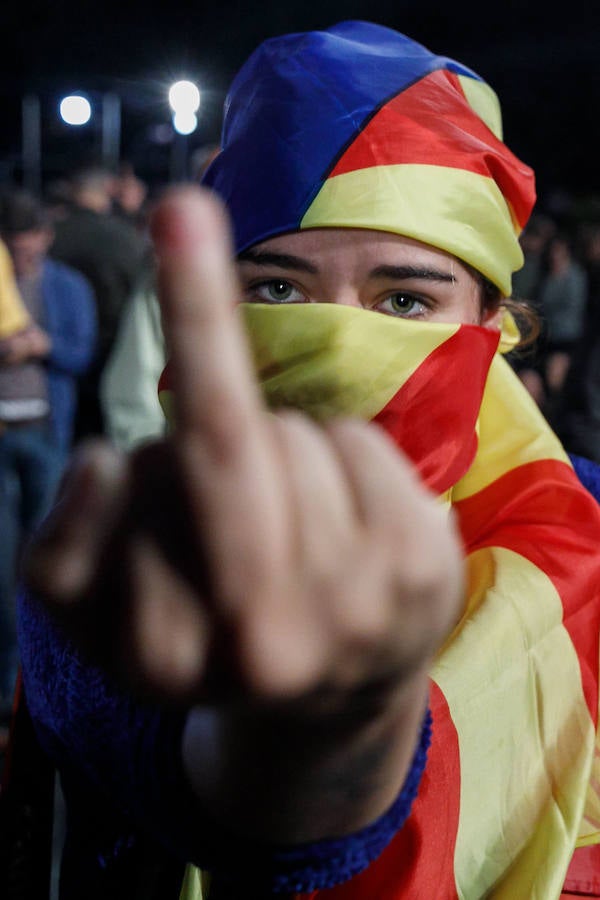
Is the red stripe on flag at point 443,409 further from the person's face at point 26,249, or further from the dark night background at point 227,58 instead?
the dark night background at point 227,58

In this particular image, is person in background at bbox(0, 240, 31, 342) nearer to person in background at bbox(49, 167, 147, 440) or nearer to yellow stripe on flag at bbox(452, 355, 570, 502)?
person in background at bbox(49, 167, 147, 440)

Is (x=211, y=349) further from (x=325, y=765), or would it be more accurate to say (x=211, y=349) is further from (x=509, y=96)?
(x=509, y=96)

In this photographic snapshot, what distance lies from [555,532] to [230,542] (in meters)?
0.74

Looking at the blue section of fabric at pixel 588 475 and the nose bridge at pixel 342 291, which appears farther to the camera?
the blue section of fabric at pixel 588 475

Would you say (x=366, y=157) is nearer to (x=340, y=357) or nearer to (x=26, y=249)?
(x=340, y=357)

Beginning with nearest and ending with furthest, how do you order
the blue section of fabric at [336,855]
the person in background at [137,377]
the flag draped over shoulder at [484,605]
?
the blue section of fabric at [336,855]
the flag draped over shoulder at [484,605]
the person in background at [137,377]

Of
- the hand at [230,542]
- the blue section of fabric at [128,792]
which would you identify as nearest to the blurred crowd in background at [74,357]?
the blue section of fabric at [128,792]

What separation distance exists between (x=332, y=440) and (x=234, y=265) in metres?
0.71

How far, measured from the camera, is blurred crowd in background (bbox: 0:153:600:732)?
309cm

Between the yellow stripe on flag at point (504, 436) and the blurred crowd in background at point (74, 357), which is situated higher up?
the yellow stripe on flag at point (504, 436)

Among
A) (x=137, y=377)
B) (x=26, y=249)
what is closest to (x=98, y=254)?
(x=26, y=249)

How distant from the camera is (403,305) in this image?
110 cm

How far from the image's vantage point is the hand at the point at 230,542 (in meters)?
0.43

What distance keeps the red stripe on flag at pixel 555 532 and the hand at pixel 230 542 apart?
603 mm
